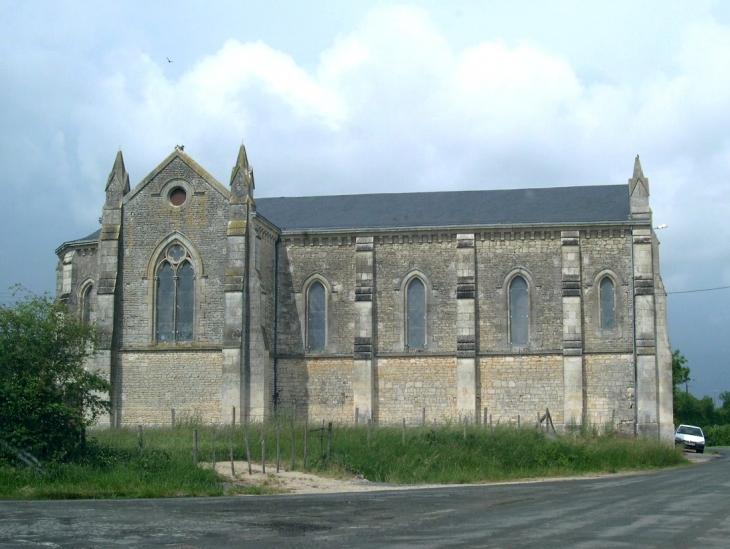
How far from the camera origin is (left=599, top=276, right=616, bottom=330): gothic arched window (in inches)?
1532

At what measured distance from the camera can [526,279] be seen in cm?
3966

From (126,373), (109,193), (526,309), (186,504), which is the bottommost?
(186,504)

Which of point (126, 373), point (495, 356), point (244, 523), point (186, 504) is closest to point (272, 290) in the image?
point (126, 373)

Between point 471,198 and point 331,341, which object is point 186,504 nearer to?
point 331,341

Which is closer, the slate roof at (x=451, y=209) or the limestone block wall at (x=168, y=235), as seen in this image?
the limestone block wall at (x=168, y=235)

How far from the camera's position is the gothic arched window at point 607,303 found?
→ 38.9 meters

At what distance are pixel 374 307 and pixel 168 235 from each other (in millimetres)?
8559

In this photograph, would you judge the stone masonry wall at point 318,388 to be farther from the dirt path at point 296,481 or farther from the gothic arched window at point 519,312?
the dirt path at point 296,481

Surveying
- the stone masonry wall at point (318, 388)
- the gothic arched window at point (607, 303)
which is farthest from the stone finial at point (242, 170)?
the gothic arched window at point (607, 303)

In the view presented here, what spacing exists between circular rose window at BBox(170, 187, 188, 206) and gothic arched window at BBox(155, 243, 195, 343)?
5.17ft

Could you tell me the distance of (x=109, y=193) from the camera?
37625 mm

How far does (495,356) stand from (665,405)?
6.60 m

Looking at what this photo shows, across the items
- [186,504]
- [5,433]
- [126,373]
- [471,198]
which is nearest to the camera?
[186,504]

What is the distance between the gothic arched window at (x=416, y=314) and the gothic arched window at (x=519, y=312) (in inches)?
136
